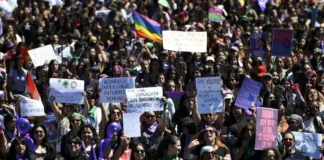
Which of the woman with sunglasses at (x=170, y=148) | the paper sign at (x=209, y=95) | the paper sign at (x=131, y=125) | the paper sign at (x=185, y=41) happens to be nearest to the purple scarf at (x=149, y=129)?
the paper sign at (x=131, y=125)

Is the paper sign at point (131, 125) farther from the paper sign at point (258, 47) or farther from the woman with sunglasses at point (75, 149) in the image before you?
the paper sign at point (258, 47)

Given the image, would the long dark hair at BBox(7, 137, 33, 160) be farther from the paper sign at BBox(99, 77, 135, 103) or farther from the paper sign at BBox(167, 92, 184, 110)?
the paper sign at BBox(167, 92, 184, 110)

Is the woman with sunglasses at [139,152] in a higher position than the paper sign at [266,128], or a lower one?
lower

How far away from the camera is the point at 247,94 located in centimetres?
1451

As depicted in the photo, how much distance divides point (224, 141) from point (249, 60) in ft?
15.5

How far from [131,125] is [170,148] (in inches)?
28.6

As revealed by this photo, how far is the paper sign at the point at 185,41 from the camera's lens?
1872cm

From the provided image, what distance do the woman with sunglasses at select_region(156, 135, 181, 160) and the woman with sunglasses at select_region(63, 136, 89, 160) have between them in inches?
32.2

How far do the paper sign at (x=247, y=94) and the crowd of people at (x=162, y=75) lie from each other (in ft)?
0.28

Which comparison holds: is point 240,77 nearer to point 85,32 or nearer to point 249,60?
point 249,60

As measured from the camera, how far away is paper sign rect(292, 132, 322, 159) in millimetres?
12898

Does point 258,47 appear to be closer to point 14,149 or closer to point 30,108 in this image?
point 30,108

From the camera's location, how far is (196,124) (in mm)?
13586

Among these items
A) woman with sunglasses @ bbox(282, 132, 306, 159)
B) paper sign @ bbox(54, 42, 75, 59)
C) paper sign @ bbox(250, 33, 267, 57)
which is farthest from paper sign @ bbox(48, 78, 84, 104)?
paper sign @ bbox(54, 42, 75, 59)
